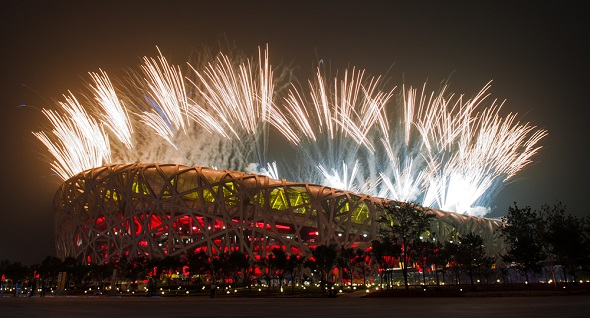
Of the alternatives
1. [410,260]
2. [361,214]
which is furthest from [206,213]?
[410,260]

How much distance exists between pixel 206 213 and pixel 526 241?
36.3 meters

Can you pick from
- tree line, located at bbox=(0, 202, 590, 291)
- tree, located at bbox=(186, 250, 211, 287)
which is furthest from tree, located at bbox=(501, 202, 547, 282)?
tree, located at bbox=(186, 250, 211, 287)

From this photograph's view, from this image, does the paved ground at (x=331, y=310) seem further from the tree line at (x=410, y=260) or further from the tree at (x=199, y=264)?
the tree at (x=199, y=264)

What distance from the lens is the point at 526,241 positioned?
1578 inches

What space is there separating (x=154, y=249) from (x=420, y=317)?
176 ft

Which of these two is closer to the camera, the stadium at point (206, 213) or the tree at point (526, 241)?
the tree at point (526, 241)

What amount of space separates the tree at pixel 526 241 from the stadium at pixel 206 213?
63.2 ft

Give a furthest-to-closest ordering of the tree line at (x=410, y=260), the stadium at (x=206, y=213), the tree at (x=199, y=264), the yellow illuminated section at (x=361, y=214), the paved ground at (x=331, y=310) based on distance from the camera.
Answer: the yellow illuminated section at (x=361, y=214) < the stadium at (x=206, y=213) < the tree at (x=199, y=264) < the tree line at (x=410, y=260) < the paved ground at (x=331, y=310)

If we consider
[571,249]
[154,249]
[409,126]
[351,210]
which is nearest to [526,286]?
[571,249]

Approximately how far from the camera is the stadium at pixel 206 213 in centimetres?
6006

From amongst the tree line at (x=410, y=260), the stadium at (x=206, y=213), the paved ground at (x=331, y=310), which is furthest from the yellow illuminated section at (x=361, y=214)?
the paved ground at (x=331, y=310)

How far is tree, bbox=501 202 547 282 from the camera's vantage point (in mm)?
39531

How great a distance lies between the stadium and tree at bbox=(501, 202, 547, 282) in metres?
19.3

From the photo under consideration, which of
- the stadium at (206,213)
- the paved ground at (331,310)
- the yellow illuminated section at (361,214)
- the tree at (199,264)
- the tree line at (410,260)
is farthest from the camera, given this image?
the yellow illuminated section at (361,214)
